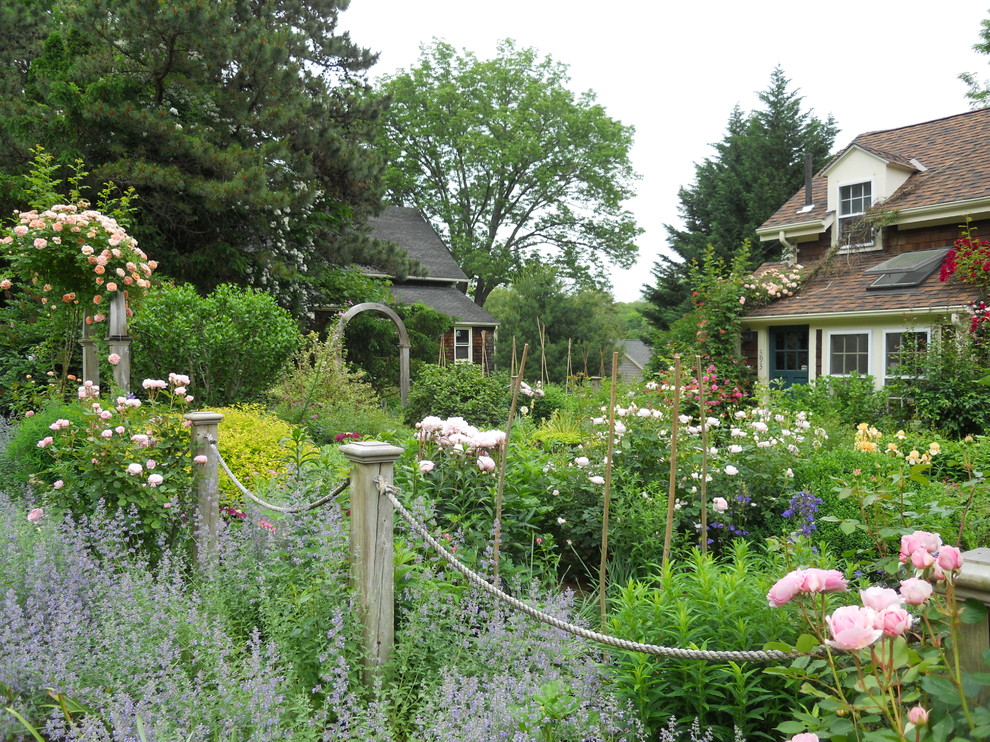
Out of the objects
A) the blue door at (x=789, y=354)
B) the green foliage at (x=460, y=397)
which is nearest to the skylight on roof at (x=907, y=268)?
the blue door at (x=789, y=354)

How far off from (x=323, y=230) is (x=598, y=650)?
13.4m

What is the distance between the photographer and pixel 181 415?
496cm

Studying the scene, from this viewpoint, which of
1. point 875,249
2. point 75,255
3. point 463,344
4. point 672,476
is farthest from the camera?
point 463,344

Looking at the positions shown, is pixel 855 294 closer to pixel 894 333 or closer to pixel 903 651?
pixel 894 333

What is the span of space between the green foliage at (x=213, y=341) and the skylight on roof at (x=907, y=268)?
10.7 meters

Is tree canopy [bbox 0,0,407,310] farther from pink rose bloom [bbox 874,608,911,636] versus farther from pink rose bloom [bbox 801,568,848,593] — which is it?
pink rose bloom [bbox 874,608,911,636]

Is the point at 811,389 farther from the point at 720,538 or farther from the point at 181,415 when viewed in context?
the point at 181,415

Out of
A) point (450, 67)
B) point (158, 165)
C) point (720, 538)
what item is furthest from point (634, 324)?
point (720, 538)

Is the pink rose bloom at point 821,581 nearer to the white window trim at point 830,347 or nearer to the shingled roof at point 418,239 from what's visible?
the white window trim at point 830,347

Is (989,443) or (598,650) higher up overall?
(989,443)

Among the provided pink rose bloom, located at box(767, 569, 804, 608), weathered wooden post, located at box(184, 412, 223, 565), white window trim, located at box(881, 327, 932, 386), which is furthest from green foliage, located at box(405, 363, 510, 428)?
pink rose bloom, located at box(767, 569, 804, 608)

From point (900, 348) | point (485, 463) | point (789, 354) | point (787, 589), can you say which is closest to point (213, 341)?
point (485, 463)

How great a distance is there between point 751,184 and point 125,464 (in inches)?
865

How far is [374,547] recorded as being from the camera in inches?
113
